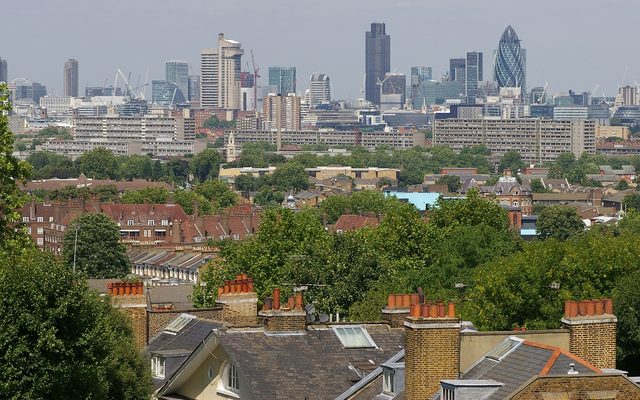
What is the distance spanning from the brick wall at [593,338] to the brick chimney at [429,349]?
1.81 m

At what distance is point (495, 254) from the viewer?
216ft

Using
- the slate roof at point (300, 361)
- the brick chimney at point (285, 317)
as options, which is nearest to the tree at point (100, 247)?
the brick chimney at point (285, 317)

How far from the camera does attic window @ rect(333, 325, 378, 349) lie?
29359 mm

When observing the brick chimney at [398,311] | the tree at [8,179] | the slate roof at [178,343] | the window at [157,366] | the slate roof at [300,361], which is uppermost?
the tree at [8,179]

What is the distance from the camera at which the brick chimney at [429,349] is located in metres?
25.0

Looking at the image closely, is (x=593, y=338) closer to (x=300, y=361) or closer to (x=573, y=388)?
(x=573, y=388)

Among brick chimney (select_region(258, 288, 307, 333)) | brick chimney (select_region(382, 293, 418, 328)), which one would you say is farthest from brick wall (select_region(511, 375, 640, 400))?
brick chimney (select_region(382, 293, 418, 328))

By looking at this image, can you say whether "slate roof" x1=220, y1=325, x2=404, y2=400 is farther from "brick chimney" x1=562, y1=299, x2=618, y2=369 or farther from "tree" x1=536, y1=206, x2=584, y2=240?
"tree" x1=536, y1=206, x2=584, y2=240

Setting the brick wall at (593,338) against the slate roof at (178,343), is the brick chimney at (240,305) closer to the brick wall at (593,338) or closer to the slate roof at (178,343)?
the slate roof at (178,343)

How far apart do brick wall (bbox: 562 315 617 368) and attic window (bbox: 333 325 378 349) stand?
3830 mm

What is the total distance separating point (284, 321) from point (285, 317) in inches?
2.2

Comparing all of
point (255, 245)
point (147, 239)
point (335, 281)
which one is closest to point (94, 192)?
point (147, 239)

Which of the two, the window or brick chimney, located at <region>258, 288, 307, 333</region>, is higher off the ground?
brick chimney, located at <region>258, 288, 307, 333</region>

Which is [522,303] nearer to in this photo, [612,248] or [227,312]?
[612,248]
